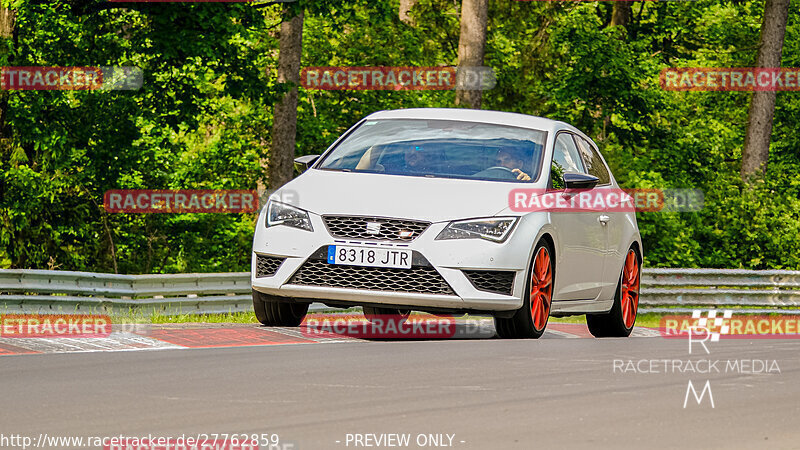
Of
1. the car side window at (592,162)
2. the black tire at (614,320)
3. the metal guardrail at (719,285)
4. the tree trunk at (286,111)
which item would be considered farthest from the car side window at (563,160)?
the tree trunk at (286,111)

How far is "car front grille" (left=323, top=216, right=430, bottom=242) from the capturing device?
10578 mm

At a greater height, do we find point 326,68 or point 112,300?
point 326,68

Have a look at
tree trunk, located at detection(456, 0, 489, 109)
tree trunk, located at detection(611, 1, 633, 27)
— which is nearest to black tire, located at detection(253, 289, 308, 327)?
tree trunk, located at detection(456, 0, 489, 109)

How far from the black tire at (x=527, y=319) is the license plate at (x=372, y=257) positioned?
1.03 metres

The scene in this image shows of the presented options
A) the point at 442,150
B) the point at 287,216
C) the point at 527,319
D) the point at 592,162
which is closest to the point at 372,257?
the point at 287,216

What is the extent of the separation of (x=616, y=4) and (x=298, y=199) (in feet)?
103

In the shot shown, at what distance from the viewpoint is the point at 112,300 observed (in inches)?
651

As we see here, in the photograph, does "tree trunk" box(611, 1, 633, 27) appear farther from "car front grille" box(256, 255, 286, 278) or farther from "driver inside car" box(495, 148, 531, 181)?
"car front grille" box(256, 255, 286, 278)

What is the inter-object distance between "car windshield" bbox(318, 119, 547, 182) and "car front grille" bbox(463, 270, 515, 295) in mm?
992

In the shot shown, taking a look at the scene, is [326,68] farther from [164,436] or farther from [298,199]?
[164,436]

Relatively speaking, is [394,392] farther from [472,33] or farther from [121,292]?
[472,33]

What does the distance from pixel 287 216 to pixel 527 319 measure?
6.78ft

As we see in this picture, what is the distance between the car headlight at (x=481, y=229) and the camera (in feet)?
34.8

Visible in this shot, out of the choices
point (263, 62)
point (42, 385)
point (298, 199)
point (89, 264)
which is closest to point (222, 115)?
point (263, 62)
